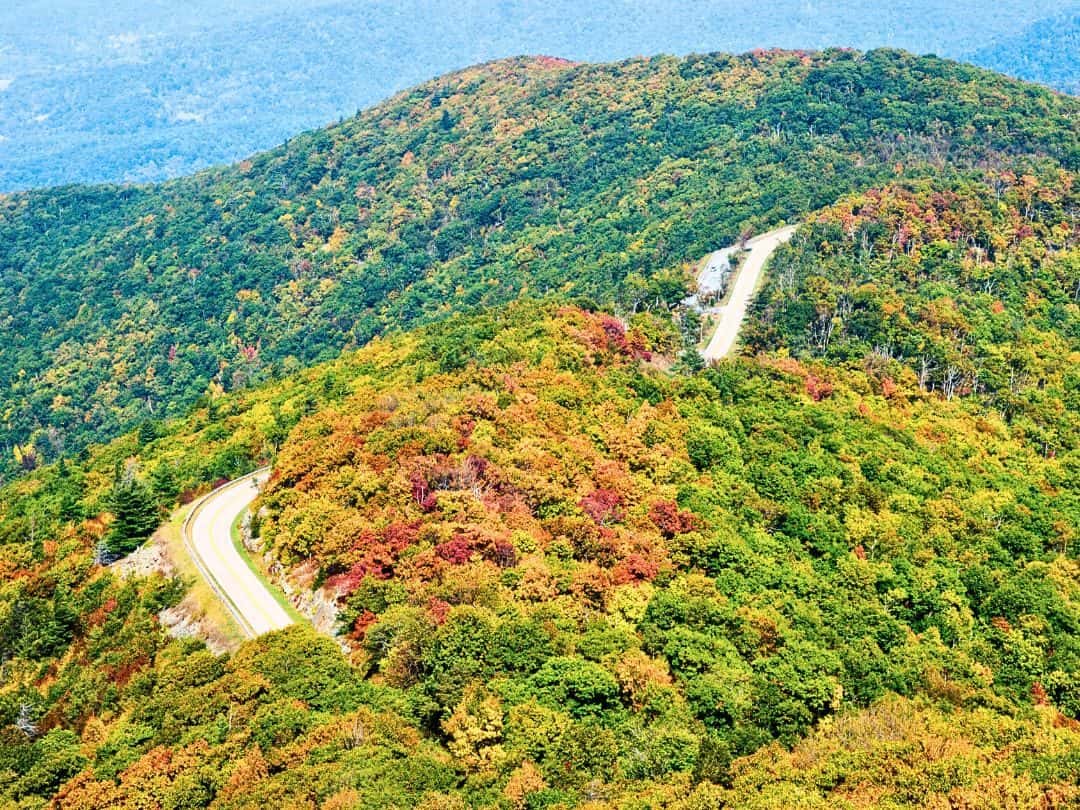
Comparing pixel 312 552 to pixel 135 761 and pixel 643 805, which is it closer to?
pixel 135 761

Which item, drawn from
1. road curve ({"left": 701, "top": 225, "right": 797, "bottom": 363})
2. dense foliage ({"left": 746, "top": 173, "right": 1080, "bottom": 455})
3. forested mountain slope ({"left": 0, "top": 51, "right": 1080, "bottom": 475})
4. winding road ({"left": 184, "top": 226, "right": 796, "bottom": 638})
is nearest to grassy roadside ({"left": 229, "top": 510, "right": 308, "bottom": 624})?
winding road ({"left": 184, "top": 226, "right": 796, "bottom": 638})

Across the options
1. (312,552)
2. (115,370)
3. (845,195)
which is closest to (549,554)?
(312,552)

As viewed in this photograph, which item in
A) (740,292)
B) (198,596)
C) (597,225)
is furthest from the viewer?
(597,225)

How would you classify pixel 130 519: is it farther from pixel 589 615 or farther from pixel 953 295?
pixel 953 295

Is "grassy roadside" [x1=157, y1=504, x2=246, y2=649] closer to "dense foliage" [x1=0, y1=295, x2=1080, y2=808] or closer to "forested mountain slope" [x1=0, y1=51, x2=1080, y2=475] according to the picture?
"dense foliage" [x1=0, y1=295, x2=1080, y2=808]

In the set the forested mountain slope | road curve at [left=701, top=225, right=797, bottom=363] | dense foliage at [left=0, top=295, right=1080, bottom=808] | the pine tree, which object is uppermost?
the forested mountain slope

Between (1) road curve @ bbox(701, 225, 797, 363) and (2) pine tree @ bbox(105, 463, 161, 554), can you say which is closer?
(2) pine tree @ bbox(105, 463, 161, 554)

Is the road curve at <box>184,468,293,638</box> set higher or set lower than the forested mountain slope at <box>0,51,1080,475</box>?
lower

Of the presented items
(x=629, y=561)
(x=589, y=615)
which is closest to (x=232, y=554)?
(x=589, y=615)
